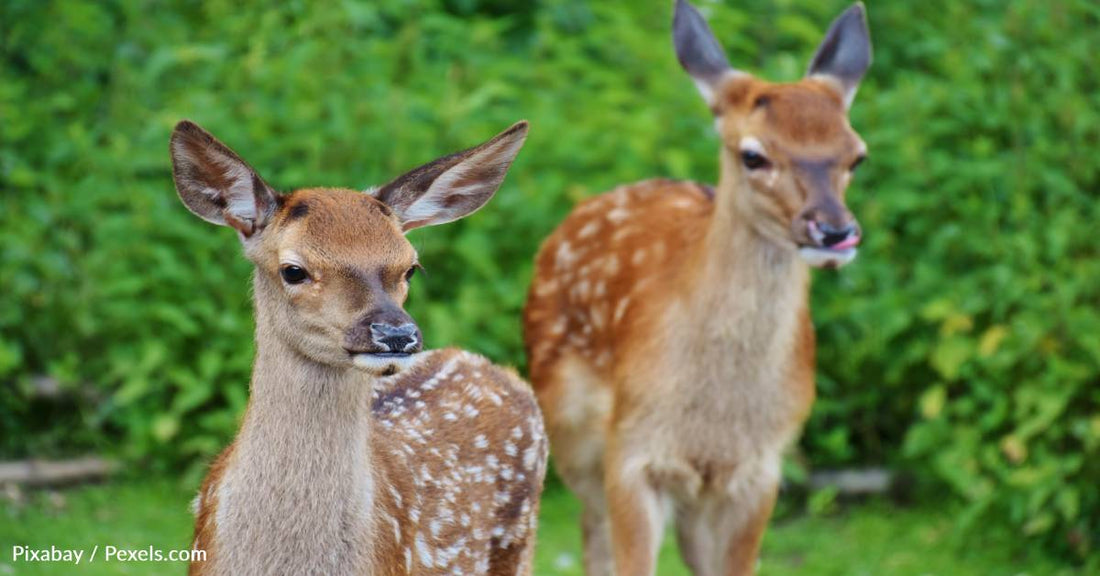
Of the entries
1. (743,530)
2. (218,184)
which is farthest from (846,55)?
Answer: (218,184)

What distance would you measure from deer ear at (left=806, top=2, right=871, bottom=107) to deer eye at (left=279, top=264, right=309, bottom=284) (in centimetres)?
282

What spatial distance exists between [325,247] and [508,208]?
12.9 feet

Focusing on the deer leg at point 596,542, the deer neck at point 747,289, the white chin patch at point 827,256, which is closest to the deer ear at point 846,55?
the deer neck at point 747,289

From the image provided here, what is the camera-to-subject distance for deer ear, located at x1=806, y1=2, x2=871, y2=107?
6.57 m

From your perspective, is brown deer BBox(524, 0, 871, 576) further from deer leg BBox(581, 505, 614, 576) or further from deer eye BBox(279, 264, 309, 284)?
deer eye BBox(279, 264, 309, 284)

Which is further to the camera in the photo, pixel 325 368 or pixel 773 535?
pixel 773 535

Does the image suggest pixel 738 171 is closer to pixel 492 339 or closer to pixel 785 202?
pixel 785 202

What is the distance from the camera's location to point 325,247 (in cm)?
427

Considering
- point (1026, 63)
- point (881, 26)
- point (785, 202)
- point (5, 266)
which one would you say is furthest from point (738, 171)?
point (881, 26)

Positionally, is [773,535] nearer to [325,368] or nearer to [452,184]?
[452,184]

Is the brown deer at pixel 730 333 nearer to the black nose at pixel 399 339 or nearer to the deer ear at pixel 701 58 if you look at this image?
the deer ear at pixel 701 58

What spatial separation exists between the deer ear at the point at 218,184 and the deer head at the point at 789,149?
79.4 inches

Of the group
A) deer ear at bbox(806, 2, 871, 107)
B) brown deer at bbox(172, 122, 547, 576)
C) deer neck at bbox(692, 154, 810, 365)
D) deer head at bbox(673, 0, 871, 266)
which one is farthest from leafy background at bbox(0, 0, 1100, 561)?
brown deer at bbox(172, 122, 547, 576)

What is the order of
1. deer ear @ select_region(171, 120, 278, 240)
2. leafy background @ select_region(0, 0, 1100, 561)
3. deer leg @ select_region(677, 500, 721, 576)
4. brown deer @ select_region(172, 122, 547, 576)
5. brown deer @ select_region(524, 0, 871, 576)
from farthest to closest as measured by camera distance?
1. leafy background @ select_region(0, 0, 1100, 561)
2. deer leg @ select_region(677, 500, 721, 576)
3. brown deer @ select_region(524, 0, 871, 576)
4. deer ear @ select_region(171, 120, 278, 240)
5. brown deer @ select_region(172, 122, 547, 576)
